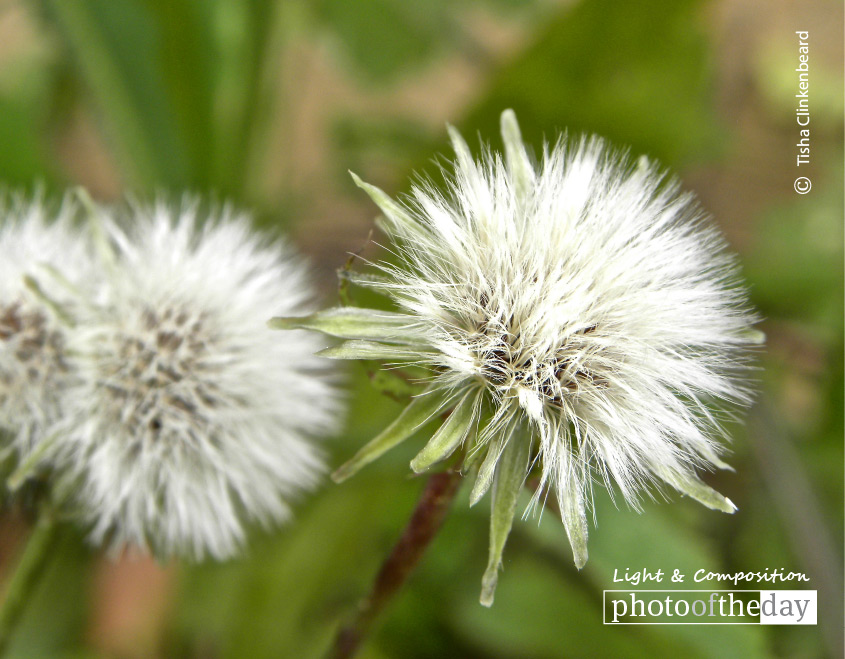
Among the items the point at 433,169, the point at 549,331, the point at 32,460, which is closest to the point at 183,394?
the point at 32,460

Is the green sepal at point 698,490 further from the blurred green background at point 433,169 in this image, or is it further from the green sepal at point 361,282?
the blurred green background at point 433,169

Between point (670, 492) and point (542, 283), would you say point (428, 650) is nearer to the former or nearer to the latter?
point (670, 492)

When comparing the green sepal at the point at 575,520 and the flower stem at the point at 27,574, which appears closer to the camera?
the green sepal at the point at 575,520

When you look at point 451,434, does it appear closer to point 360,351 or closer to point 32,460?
point 360,351

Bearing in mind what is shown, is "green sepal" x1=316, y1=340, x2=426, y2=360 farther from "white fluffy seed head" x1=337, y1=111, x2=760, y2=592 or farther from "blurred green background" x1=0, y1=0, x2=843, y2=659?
"blurred green background" x1=0, y1=0, x2=843, y2=659

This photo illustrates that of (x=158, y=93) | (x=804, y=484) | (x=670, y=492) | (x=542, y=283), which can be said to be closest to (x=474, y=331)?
(x=542, y=283)

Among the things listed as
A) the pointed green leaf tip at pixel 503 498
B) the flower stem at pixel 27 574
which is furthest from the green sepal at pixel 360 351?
the flower stem at pixel 27 574
